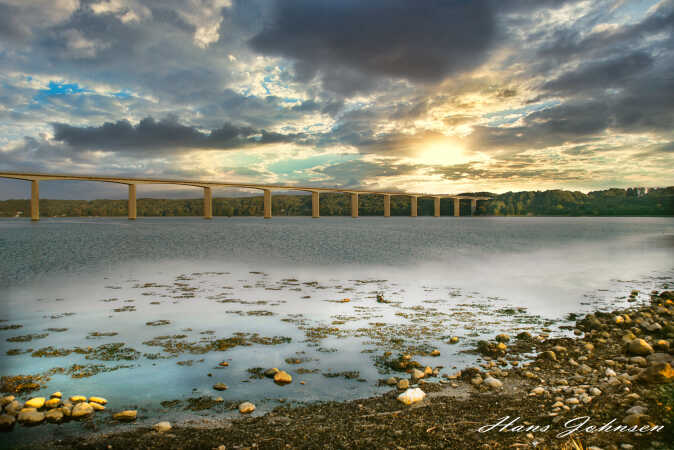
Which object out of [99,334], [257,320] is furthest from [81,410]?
[257,320]

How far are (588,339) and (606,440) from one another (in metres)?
5.49

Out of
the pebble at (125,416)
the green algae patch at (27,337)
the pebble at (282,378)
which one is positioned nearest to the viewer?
the pebble at (125,416)

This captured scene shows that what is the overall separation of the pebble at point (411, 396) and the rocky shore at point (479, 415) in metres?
0.02

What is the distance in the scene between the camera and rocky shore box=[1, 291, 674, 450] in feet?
15.8

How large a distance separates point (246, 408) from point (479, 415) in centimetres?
348

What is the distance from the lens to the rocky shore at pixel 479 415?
4809 mm

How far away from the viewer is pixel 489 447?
4.66 metres

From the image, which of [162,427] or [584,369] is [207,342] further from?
[584,369]

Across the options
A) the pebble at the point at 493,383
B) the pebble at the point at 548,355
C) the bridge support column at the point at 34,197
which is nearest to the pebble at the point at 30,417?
the pebble at the point at 493,383

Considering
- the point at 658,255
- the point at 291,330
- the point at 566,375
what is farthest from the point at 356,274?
the point at 658,255

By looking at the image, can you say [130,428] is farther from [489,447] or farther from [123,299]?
[123,299]

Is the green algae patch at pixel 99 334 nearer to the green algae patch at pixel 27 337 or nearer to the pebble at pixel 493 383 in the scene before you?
the green algae patch at pixel 27 337

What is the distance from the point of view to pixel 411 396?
6.09 meters

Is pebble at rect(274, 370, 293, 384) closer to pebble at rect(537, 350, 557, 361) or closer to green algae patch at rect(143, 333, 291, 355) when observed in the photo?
green algae patch at rect(143, 333, 291, 355)
